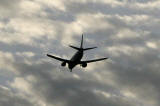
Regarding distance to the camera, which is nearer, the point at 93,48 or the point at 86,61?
the point at 93,48

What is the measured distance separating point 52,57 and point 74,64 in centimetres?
817

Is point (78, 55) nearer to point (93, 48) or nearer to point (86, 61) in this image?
point (86, 61)

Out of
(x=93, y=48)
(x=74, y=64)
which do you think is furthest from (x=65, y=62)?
(x=93, y=48)

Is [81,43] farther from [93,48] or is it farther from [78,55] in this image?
[93,48]

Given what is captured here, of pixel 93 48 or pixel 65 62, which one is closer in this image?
pixel 93 48

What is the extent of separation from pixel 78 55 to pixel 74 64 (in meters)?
3.51

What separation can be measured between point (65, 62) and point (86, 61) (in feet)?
25.2

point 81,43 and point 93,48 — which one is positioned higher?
point 81,43

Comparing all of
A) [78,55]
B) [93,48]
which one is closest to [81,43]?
[78,55]

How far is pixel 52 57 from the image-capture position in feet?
360

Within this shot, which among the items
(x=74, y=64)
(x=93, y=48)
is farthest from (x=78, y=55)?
(x=93, y=48)

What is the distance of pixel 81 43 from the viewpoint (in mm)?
115438

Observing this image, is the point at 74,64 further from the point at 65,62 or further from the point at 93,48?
the point at 93,48

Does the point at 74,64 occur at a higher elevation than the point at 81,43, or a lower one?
lower
